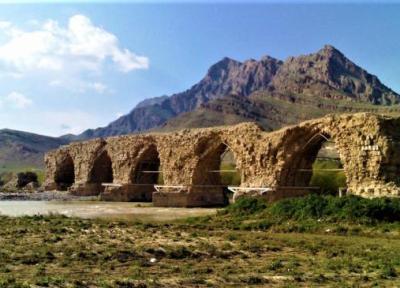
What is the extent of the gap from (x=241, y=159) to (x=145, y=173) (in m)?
15.7

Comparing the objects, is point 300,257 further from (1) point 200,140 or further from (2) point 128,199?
(2) point 128,199

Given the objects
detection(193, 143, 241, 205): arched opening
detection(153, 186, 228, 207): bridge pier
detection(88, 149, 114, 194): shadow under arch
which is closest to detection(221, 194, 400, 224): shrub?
detection(153, 186, 228, 207): bridge pier

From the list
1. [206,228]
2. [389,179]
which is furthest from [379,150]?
[206,228]

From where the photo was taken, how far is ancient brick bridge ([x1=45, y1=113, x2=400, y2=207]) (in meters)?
26.2

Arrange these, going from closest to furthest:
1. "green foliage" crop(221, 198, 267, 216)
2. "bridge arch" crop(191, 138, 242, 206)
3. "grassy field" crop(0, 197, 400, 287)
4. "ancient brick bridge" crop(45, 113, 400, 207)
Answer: "grassy field" crop(0, 197, 400, 287) → "green foliage" crop(221, 198, 267, 216) → "ancient brick bridge" crop(45, 113, 400, 207) → "bridge arch" crop(191, 138, 242, 206)

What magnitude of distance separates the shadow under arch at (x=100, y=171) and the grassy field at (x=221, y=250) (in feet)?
98.2

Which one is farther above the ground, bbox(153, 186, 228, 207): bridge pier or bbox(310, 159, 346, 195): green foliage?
bbox(310, 159, 346, 195): green foliage

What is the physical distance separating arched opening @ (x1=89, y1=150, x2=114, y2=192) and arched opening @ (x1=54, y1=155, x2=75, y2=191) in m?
7.33

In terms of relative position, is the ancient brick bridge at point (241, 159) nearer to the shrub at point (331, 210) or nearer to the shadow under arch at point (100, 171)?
the shadow under arch at point (100, 171)

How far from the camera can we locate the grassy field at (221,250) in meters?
10.2

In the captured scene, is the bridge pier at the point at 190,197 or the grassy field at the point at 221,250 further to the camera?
the bridge pier at the point at 190,197

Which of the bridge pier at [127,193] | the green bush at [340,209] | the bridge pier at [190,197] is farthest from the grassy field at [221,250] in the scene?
the bridge pier at [127,193]

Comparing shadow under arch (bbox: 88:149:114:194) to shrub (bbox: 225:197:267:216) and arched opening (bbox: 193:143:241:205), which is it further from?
shrub (bbox: 225:197:267:216)

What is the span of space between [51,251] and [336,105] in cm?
14539
